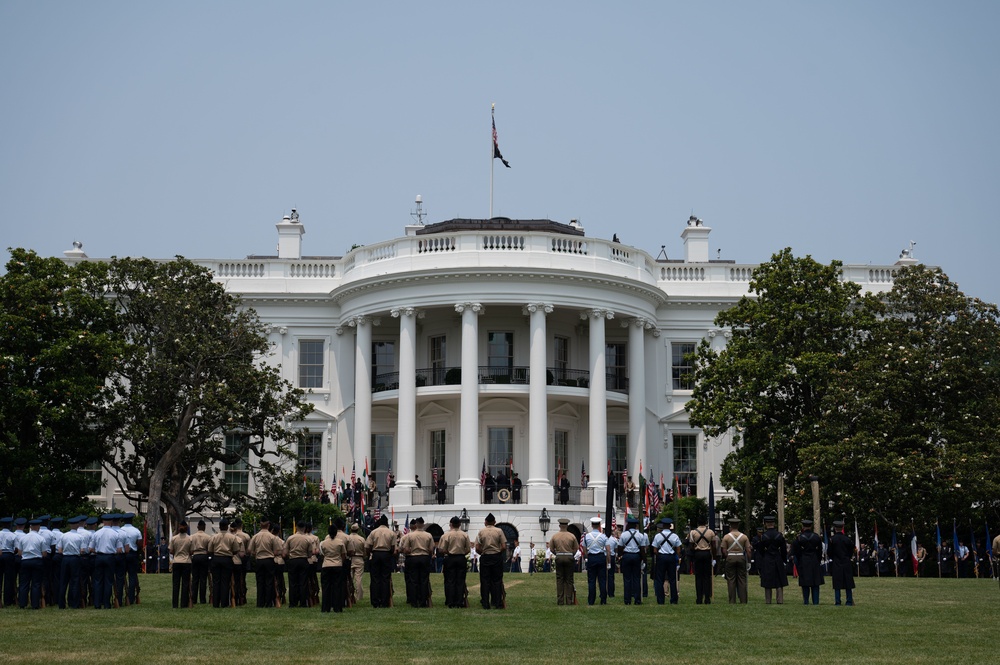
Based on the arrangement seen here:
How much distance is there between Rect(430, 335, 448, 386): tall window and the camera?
4803 centimetres

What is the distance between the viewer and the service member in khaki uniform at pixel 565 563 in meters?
23.4

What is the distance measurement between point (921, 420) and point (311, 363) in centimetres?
2247

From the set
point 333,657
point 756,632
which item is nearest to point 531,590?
point 756,632

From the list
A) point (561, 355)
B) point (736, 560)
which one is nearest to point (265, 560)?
point (736, 560)

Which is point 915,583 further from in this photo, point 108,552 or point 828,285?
point 108,552

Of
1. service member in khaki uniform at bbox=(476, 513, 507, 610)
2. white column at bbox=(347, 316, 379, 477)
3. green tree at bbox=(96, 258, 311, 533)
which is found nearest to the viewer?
service member in khaki uniform at bbox=(476, 513, 507, 610)

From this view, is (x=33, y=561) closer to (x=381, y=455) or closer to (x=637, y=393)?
(x=381, y=455)

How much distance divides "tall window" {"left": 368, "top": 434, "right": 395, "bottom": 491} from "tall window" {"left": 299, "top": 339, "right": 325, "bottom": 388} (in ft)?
9.70

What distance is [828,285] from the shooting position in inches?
1561

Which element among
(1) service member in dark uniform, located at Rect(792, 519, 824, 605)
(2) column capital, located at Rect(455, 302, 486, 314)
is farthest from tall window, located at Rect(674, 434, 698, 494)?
(1) service member in dark uniform, located at Rect(792, 519, 824, 605)

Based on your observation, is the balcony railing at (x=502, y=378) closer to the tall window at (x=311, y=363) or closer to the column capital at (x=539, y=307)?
the tall window at (x=311, y=363)

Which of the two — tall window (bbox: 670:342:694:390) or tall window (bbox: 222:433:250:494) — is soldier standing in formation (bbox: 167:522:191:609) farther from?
tall window (bbox: 670:342:694:390)

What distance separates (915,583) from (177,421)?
857 inches

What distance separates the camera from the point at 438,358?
48.6m
